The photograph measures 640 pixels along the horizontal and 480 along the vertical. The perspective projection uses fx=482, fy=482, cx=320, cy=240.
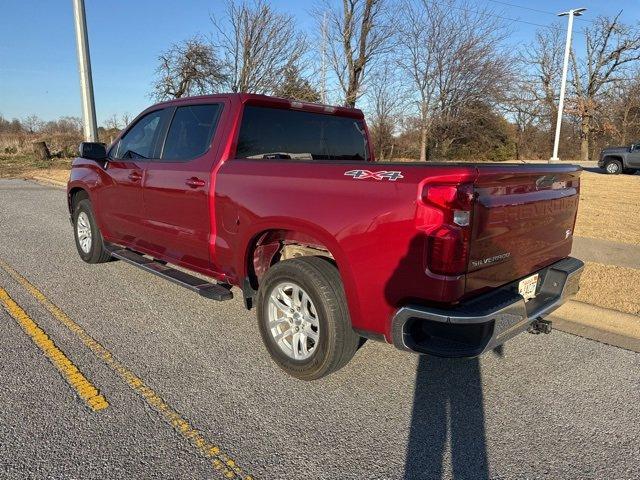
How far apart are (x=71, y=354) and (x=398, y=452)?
2.51 meters

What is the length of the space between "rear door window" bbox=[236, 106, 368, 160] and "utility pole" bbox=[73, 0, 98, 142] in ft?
40.2

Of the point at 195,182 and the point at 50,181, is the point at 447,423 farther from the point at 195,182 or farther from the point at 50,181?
the point at 50,181

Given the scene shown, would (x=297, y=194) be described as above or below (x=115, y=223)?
above

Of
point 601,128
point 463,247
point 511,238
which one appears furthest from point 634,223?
point 601,128

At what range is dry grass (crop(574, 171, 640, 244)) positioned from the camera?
299 inches

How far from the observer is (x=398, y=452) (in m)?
2.59

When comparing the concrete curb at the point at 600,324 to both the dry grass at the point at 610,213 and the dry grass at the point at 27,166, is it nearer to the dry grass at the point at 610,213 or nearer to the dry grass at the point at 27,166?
the dry grass at the point at 610,213

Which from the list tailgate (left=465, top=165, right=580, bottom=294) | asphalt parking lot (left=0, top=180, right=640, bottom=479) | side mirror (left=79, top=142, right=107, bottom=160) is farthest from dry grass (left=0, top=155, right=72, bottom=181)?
tailgate (left=465, top=165, right=580, bottom=294)

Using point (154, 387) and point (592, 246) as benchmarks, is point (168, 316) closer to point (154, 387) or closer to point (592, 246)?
point (154, 387)

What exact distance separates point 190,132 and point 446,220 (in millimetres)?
2762

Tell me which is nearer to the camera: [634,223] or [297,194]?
[297,194]

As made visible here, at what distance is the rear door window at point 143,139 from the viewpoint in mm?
4789

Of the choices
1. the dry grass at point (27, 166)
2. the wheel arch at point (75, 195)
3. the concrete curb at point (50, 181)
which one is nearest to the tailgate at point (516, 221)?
the wheel arch at point (75, 195)

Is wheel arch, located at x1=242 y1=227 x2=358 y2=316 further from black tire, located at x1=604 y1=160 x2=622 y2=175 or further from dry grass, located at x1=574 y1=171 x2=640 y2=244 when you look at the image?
black tire, located at x1=604 y1=160 x2=622 y2=175
